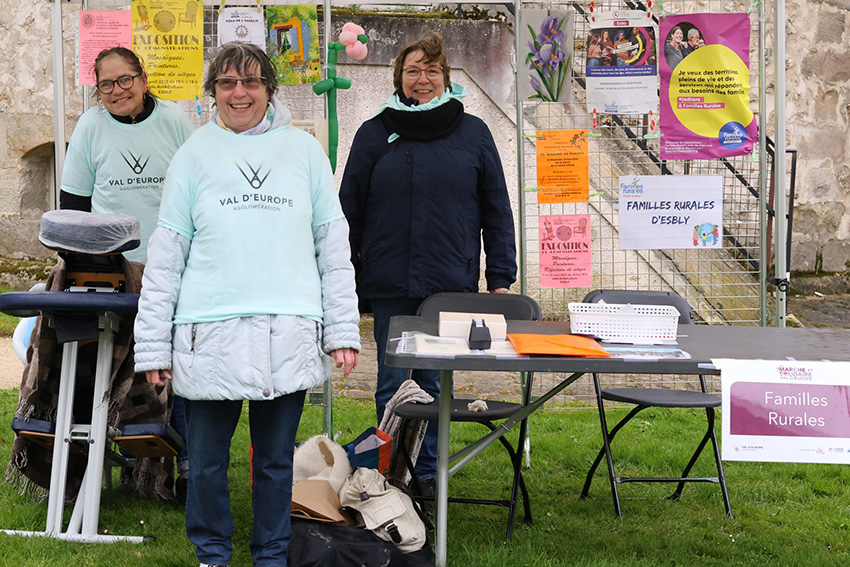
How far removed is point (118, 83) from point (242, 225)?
1366 millimetres

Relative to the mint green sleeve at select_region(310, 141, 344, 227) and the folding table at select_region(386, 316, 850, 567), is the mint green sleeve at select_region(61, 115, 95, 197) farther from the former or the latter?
the folding table at select_region(386, 316, 850, 567)

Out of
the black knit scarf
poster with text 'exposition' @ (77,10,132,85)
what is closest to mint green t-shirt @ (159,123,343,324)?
the black knit scarf

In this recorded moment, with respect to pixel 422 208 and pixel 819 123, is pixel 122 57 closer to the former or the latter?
pixel 422 208

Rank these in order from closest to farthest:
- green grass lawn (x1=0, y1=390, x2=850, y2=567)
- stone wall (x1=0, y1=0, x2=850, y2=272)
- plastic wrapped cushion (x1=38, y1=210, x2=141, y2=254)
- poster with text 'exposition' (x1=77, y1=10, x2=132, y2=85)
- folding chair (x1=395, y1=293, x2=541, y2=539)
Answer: plastic wrapped cushion (x1=38, y1=210, x2=141, y2=254)
green grass lawn (x1=0, y1=390, x2=850, y2=567)
folding chair (x1=395, y1=293, x2=541, y2=539)
poster with text 'exposition' (x1=77, y1=10, x2=132, y2=85)
stone wall (x1=0, y1=0, x2=850, y2=272)

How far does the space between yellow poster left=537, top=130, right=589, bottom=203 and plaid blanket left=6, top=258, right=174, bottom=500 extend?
2.30m

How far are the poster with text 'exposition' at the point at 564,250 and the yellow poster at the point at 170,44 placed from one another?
2065 millimetres

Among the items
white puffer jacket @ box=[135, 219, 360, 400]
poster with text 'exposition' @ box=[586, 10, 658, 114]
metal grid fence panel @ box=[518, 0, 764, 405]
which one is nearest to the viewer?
white puffer jacket @ box=[135, 219, 360, 400]

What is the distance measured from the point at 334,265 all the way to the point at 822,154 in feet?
29.7

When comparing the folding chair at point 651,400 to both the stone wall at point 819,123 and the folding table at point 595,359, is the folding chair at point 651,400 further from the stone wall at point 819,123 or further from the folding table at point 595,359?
the stone wall at point 819,123

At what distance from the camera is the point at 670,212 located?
509cm

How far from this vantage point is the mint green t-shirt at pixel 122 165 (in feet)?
13.2

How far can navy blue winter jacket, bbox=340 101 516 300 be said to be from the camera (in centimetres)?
412

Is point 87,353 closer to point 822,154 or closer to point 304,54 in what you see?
point 304,54

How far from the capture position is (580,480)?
4711mm
